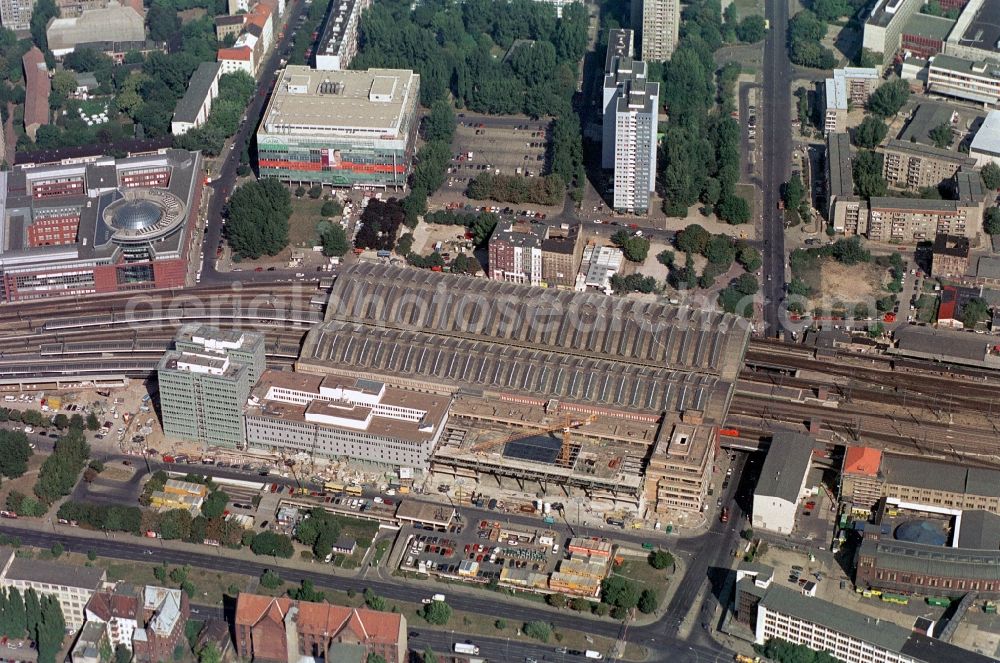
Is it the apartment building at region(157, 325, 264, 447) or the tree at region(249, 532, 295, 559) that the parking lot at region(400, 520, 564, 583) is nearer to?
the tree at region(249, 532, 295, 559)

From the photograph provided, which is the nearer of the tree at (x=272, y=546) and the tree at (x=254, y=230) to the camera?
the tree at (x=272, y=546)

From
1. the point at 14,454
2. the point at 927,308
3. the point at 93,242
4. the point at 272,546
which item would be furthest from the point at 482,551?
the point at 93,242

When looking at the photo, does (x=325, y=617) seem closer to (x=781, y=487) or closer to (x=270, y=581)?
(x=270, y=581)

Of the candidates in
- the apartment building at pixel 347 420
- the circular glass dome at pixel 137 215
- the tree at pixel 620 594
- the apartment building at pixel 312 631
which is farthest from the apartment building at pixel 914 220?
the apartment building at pixel 312 631

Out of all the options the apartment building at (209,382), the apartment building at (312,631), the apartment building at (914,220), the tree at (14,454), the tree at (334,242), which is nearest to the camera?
the apartment building at (312,631)

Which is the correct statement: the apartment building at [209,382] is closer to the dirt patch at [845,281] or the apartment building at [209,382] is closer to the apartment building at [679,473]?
the apartment building at [679,473]

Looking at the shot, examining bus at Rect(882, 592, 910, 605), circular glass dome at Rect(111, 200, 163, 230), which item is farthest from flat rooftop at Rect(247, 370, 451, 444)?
bus at Rect(882, 592, 910, 605)
